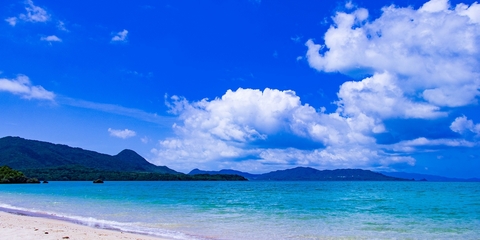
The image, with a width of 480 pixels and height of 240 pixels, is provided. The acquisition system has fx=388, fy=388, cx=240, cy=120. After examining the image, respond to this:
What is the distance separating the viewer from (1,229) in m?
18.2

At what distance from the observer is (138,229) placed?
76.3 ft

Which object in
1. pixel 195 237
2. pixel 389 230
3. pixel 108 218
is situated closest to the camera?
pixel 195 237

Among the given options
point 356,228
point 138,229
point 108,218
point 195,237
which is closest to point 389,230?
point 356,228

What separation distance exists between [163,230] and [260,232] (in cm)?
579

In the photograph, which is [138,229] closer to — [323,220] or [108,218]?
[108,218]

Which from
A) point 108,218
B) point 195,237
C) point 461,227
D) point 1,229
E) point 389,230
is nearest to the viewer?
point 1,229

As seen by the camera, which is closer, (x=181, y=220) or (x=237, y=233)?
(x=237, y=233)

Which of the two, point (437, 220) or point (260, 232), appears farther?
point (437, 220)

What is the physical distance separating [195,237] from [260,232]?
14.6 feet

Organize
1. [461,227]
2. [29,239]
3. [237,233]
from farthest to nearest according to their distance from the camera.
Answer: [461,227]
[237,233]
[29,239]

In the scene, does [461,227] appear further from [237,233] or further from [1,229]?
[1,229]

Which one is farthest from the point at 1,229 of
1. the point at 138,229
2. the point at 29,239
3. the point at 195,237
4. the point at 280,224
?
the point at 280,224

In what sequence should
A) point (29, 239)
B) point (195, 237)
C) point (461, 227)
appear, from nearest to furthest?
point (29, 239) < point (195, 237) < point (461, 227)

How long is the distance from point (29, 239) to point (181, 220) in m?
13.8
